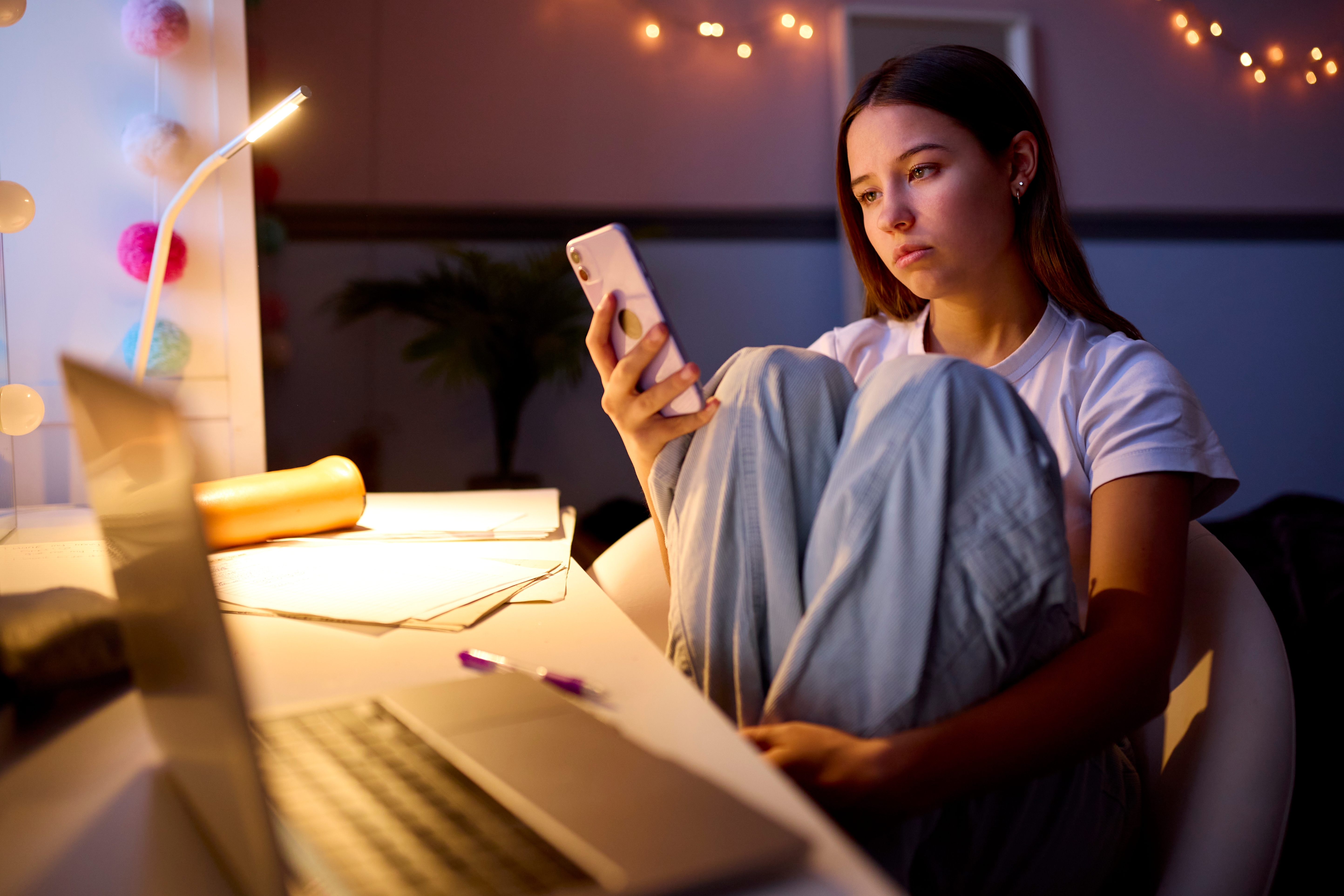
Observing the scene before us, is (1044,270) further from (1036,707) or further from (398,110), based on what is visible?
(398,110)

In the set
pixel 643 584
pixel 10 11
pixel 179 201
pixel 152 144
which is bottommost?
pixel 643 584

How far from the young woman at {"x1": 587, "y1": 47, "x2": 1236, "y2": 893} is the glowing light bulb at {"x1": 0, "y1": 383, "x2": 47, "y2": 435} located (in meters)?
0.85

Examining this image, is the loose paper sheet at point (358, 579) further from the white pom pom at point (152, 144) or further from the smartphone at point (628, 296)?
the white pom pom at point (152, 144)

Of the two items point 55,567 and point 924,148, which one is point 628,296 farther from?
point 55,567

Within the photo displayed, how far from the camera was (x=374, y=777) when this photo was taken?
420 millimetres

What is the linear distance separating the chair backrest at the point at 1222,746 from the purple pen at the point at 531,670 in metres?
0.46

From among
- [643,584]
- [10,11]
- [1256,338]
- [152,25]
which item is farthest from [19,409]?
[1256,338]

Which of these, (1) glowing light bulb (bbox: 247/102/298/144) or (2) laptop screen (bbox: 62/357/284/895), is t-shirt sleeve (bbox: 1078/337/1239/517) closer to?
(2) laptop screen (bbox: 62/357/284/895)

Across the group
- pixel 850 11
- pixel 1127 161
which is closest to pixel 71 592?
pixel 850 11

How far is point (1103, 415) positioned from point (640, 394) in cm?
46

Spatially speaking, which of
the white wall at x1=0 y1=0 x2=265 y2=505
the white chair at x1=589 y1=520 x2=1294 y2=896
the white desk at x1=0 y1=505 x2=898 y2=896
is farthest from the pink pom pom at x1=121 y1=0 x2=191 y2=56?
the white chair at x1=589 y1=520 x2=1294 y2=896

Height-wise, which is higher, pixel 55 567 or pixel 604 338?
pixel 604 338

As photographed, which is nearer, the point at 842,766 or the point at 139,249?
the point at 842,766

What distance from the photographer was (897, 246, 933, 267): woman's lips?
1062mm
